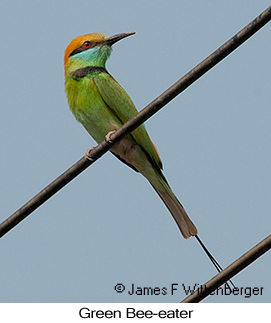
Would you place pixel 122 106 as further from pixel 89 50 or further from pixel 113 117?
pixel 89 50

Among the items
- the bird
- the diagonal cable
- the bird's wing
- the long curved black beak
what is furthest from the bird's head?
the diagonal cable

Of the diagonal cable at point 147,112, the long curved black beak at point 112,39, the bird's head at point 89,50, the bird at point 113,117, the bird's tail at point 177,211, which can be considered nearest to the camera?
the diagonal cable at point 147,112

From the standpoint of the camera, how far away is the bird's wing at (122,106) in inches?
169

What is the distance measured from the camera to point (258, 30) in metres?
2.32

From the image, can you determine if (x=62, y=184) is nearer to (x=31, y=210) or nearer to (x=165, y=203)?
(x=31, y=210)

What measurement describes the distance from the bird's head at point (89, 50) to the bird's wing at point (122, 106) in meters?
0.27

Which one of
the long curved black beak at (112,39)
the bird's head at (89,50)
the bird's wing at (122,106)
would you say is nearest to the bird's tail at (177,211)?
the bird's wing at (122,106)

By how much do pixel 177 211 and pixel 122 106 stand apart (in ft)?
2.75

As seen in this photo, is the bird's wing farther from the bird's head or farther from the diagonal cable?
the diagonal cable

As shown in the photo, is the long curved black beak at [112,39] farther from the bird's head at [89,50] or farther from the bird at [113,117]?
the bird at [113,117]

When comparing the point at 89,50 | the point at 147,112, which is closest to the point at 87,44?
the point at 89,50

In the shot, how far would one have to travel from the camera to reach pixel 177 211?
162 inches
